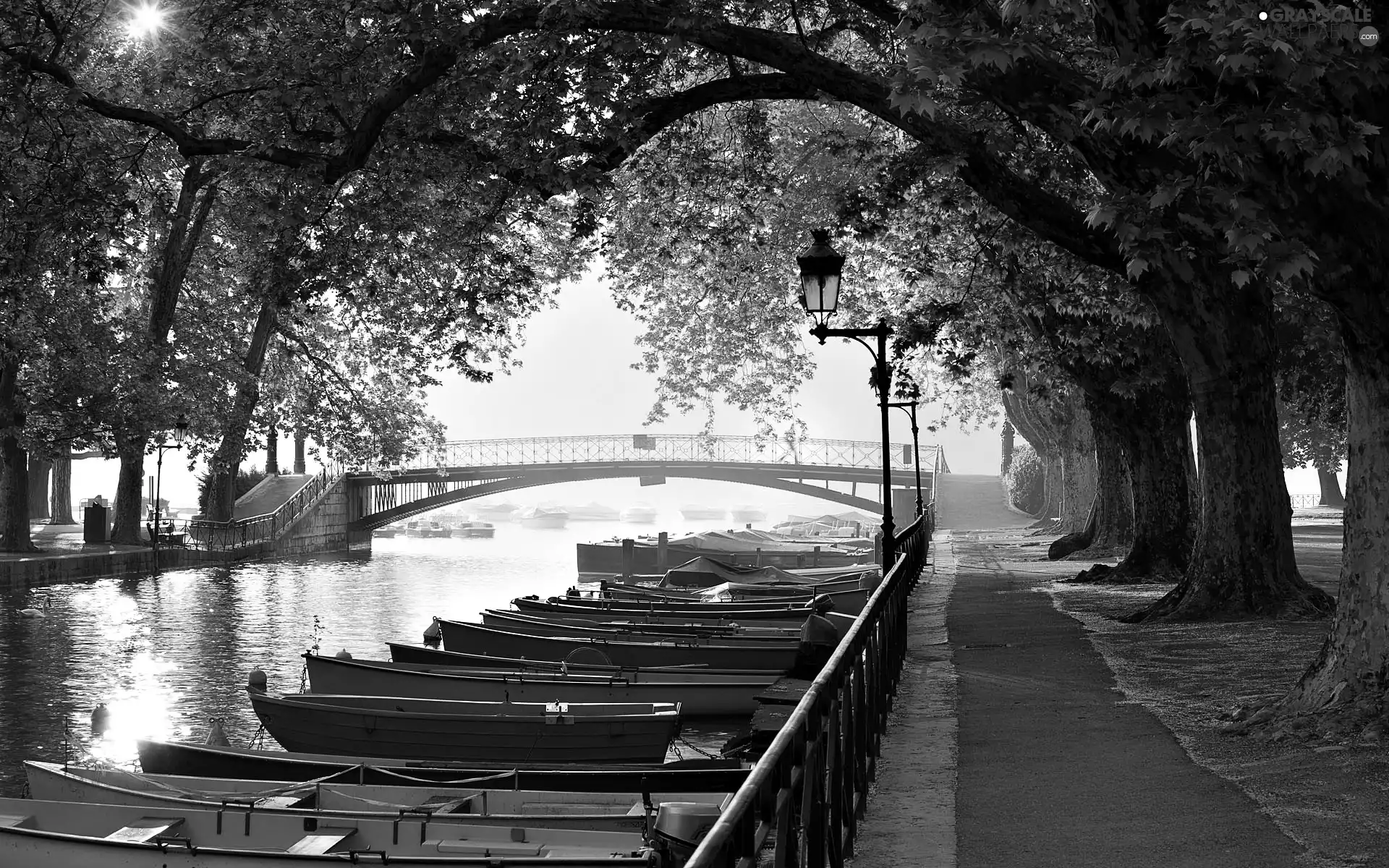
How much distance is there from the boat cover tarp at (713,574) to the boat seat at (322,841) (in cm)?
2354

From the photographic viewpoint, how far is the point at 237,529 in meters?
49.4

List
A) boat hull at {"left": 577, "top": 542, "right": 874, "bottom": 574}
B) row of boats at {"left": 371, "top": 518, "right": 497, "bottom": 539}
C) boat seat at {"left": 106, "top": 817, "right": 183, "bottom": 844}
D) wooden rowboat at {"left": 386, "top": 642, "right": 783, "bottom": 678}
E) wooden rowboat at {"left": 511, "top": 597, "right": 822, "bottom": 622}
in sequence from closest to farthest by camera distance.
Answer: boat seat at {"left": 106, "top": 817, "right": 183, "bottom": 844}, wooden rowboat at {"left": 386, "top": 642, "right": 783, "bottom": 678}, wooden rowboat at {"left": 511, "top": 597, "right": 822, "bottom": 622}, boat hull at {"left": 577, "top": 542, "right": 874, "bottom": 574}, row of boats at {"left": 371, "top": 518, "right": 497, "bottom": 539}

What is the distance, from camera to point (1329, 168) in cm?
693

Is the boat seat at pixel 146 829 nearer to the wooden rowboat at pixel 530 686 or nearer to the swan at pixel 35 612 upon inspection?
the wooden rowboat at pixel 530 686

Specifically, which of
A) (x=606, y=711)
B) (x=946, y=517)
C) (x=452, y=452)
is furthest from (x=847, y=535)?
(x=606, y=711)

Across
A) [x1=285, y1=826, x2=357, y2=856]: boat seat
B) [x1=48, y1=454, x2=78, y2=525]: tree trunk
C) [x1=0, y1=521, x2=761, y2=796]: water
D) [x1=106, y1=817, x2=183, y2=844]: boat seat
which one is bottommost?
[x1=0, y1=521, x2=761, y2=796]: water

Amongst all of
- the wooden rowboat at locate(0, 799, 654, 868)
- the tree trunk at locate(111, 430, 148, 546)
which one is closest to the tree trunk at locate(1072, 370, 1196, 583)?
the wooden rowboat at locate(0, 799, 654, 868)

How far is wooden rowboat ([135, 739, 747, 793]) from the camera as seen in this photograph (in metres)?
10.3

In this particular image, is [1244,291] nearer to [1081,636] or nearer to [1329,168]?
[1081,636]

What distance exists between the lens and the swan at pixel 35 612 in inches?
1101

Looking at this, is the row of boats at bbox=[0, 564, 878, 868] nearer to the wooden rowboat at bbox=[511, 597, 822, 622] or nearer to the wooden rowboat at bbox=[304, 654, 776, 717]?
the wooden rowboat at bbox=[304, 654, 776, 717]

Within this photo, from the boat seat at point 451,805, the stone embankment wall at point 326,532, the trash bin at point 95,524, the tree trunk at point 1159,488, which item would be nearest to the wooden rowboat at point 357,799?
the boat seat at point 451,805

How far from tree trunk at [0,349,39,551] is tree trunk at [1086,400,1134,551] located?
1096 inches

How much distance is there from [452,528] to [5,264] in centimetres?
9165
